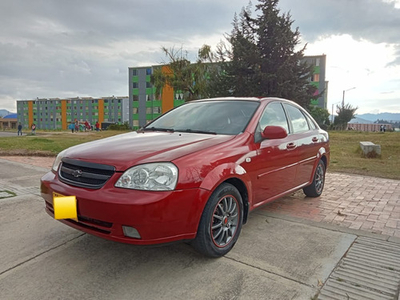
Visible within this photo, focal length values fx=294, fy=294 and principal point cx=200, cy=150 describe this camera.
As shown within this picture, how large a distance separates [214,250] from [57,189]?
149cm

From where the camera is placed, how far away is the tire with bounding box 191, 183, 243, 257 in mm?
2492

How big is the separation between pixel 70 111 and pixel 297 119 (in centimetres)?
11363

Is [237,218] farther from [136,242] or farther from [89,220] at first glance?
[89,220]

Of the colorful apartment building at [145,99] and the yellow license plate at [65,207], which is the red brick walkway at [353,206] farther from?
the colorful apartment building at [145,99]

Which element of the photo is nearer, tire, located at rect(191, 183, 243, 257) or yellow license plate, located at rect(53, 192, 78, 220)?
yellow license plate, located at rect(53, 192, 78, 220)

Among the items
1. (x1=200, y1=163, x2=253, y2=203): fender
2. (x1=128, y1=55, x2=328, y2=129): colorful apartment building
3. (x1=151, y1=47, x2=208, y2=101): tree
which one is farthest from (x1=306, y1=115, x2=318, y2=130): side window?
(x1=128, y1=55, x2=328, y2=129): colorful apartment building

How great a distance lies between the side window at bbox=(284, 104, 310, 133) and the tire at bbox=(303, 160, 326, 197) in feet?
2.48

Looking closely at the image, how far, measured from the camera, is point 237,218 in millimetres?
2900

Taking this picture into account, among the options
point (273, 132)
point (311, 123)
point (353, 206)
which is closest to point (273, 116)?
point (273, 132)

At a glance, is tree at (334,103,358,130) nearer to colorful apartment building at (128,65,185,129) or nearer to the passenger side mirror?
colorful apartment building at (128,65,185,129)

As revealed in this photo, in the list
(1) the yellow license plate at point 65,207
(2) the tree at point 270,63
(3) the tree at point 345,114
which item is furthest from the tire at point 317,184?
(3) the tree at point 345,114

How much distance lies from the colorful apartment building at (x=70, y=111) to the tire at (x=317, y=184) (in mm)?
88148

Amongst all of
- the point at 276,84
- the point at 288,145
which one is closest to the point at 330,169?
the point at 288,145

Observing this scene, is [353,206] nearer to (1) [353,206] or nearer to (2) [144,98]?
(1) [353,206]
